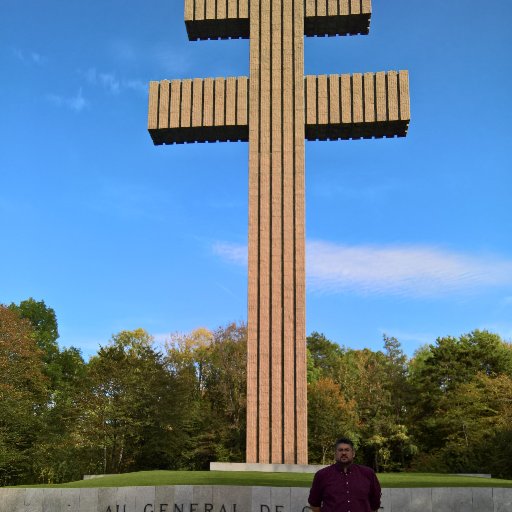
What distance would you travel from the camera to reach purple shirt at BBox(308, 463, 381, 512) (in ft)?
18.3

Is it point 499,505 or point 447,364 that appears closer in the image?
point 499,505

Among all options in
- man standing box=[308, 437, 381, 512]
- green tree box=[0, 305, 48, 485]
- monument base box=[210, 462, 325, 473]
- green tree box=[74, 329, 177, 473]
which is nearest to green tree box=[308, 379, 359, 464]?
green tree box=[74, 329, 177, 473]

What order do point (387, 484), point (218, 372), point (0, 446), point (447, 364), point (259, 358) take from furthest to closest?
point (218, 372) → point (447, 364) → point (0, 446) → point (259, 358) → point (387, 484)

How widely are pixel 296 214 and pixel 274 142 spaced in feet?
10.6

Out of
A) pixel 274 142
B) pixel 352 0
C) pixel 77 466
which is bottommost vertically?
pixel 77 466

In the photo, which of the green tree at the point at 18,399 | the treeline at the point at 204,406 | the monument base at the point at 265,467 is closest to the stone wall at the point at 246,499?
the monument base at the point at 265,467

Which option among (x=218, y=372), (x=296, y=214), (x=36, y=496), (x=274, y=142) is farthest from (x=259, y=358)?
(x=218, y=372)

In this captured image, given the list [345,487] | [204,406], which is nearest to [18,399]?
[204,406]

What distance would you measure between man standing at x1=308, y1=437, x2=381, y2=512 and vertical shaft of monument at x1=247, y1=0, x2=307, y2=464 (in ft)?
62.3

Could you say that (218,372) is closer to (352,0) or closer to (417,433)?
(417,433)

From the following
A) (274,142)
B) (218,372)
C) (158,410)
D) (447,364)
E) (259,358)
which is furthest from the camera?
(218,372)

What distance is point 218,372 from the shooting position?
48719mm

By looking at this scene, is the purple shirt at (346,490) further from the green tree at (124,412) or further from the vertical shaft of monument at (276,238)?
the green tree at (124,412)

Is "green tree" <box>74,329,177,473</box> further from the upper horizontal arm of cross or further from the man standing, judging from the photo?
the man standing
